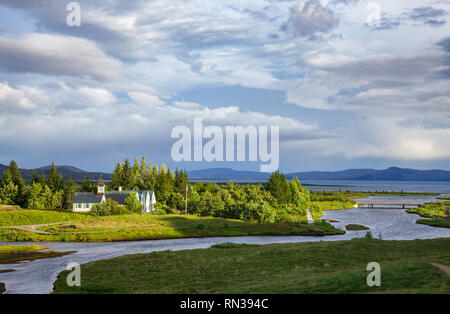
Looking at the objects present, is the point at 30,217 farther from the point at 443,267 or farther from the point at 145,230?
the point at 443,267

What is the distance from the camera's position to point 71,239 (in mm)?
66438

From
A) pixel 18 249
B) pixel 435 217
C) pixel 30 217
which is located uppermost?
pixel 30 217

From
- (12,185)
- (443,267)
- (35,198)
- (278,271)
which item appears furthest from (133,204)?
(443,267)

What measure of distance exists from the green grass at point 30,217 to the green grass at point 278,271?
4870 cm

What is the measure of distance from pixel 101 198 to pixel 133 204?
9690mm

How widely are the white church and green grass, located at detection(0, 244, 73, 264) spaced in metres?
46.7

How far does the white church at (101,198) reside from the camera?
10281 centimetres

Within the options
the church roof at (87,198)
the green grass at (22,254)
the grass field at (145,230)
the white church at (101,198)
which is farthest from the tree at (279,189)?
the green grass at (22,254)

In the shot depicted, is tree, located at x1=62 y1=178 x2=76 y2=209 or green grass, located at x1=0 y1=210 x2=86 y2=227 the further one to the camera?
tree, located at x1=62 y1=178 x2=76 y2=209

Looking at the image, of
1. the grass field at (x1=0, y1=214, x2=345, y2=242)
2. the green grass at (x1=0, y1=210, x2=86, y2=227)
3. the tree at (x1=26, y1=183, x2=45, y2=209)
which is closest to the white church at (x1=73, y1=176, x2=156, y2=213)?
the tree at (x1=26, y1=183, x2=45, y2=209)

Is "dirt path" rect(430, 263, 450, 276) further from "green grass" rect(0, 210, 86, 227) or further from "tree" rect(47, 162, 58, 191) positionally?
Result: "tree" rect(47, 162, 58, 191)

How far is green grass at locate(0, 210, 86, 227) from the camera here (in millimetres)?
79044

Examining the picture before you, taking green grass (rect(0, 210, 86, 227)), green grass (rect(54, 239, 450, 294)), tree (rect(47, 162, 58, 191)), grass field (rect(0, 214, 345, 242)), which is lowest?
grass field (rect(0, 214, 345, 242))

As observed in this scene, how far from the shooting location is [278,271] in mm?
31953
